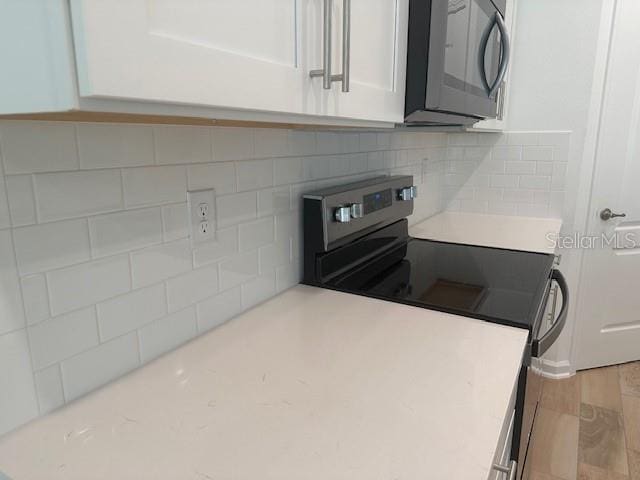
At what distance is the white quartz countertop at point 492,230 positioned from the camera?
1696 millimetres

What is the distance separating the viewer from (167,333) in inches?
33.7

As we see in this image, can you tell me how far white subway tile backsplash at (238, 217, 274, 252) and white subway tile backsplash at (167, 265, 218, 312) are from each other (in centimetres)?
10

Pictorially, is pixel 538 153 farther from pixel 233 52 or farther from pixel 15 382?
pixel 15 382

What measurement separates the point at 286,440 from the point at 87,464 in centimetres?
25

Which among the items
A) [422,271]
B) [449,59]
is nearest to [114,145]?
[449,59]

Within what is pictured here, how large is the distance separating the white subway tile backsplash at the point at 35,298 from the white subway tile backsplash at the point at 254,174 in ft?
1.42

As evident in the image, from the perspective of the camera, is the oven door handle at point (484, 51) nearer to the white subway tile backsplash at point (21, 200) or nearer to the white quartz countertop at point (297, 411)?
the white quartz countertop at point (297, 411)

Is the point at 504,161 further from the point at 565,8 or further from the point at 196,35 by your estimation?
the point at 196,35

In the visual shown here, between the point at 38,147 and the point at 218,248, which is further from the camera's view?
the point at 218,248

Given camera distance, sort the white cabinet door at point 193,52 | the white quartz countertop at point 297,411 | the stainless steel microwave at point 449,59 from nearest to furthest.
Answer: the white cabinet door at point 193,52 → the white quartz countertop at point 297,411 → the stainless steel microwave at point 449,59

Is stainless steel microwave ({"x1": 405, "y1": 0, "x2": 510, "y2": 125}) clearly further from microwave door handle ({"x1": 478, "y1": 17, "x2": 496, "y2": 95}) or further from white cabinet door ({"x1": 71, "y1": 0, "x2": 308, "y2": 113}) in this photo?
white cabinet door ({"x1": 71, "y1": 0, "x2": 308, "y2": 113})

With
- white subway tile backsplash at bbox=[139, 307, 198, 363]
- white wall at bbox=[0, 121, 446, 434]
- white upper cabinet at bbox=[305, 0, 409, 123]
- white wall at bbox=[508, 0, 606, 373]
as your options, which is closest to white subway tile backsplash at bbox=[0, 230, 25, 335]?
white wall at bbox=[0, 121, 446, 434]

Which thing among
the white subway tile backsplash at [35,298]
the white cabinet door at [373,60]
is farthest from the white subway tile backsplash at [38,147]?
the white cabinet door at [373,60]

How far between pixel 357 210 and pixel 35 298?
2.61ft
